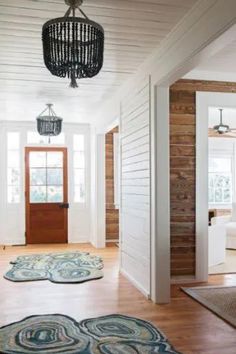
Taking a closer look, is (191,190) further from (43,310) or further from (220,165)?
(220,165)

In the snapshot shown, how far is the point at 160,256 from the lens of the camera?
12.7 feet

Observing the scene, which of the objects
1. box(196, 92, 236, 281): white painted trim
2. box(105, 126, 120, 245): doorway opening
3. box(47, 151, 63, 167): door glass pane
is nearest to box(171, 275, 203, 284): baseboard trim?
box(196, 92, 236, 281): white painted trim

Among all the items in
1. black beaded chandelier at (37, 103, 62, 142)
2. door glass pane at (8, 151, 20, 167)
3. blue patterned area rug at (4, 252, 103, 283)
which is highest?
black beaded chandelier at (37, 103, 62, 142)

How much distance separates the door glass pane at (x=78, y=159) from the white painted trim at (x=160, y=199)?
4344 mm

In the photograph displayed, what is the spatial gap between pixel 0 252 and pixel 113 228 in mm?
2369

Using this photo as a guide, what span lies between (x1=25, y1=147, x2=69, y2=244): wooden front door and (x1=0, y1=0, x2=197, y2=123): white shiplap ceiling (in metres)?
2.07

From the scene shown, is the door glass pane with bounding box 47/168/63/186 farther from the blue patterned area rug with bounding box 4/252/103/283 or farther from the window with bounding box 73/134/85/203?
the blue patterned area rug with bounding box 4/252/103/283

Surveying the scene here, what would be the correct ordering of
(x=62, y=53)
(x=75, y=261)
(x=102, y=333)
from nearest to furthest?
1. (x=62, y=53)
2. (x=102, y=333)
3. (x=75, y=261)

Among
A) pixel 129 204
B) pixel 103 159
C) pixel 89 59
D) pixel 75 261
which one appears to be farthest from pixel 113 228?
pixel 89 59

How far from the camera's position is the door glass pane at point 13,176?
25.4ft

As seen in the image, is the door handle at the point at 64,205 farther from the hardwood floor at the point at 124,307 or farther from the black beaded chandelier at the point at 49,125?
the hardwood floor at the point at 124,307

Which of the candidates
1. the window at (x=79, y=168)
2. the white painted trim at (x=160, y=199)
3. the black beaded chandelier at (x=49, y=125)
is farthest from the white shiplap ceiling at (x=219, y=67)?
the window at (x=79, y=168)

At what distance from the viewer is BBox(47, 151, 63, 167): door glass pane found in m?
7.89

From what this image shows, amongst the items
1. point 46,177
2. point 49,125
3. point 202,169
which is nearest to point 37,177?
point 46,177
